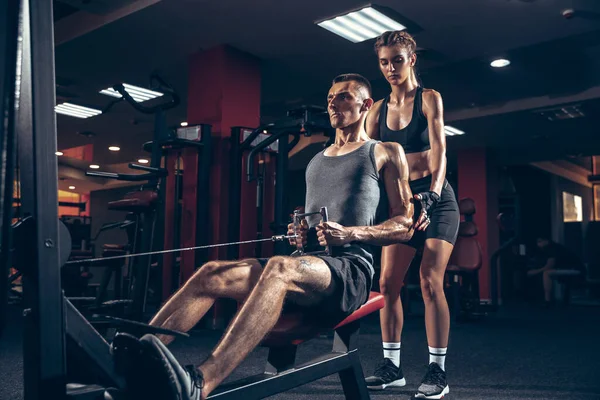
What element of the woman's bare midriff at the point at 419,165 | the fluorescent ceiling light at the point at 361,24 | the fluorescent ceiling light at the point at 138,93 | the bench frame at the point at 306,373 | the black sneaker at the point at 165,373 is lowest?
the bench frame at the point at 306,373

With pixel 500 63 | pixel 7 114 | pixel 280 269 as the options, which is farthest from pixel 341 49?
pixel 7 114

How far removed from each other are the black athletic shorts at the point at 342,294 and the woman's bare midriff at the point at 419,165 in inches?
29.1

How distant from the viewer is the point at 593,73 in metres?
6.02

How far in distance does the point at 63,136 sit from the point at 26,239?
8510 mm

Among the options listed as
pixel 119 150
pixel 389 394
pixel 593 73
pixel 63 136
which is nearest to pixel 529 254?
pixel 593 73

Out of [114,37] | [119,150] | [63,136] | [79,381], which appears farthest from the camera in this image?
[119,150]

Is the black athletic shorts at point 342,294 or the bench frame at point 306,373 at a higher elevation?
the black athletic shorts at point 342,294

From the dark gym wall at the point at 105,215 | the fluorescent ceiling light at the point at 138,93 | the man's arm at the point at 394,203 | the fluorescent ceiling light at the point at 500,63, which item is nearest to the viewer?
the man's arm at the point at 394,203

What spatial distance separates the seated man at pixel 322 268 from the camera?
4.18 ft

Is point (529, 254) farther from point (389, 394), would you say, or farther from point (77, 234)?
point (389, 394)

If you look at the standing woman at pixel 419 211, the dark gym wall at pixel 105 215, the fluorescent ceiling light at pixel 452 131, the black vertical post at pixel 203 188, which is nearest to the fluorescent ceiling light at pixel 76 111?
the black vertical post at pixel 203 188

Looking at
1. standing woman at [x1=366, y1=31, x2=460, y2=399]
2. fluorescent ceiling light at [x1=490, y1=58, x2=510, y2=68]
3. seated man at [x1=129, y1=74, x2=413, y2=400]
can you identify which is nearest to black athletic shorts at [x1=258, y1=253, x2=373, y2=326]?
seated man at [x1=129, y1=74, x2=413, y2=400]

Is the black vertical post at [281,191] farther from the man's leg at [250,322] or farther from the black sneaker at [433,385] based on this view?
the man's leg at [250,322]

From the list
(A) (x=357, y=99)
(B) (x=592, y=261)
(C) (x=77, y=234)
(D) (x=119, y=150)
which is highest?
(D) (x=119, y=150)
